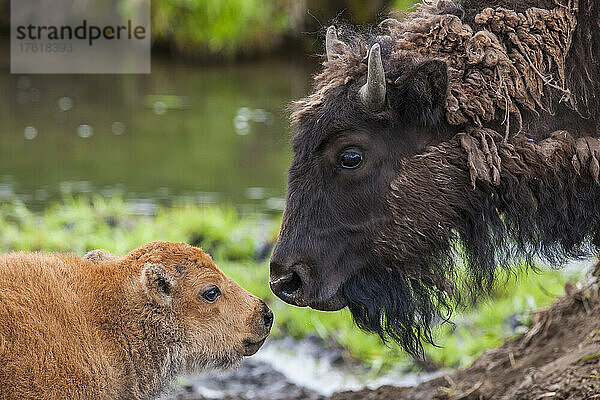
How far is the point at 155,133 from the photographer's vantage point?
17000 millimetres

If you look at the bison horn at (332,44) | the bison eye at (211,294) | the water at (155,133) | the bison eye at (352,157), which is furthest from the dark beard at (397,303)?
the water at (155,133)

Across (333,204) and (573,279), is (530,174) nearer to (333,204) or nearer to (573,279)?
(333,204)

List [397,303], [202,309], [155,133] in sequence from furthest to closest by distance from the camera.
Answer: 1. [155,133]
2. [202,309]
3. [397,303]

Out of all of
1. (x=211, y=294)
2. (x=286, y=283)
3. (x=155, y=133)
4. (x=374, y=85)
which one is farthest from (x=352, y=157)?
(x=155, y=133)

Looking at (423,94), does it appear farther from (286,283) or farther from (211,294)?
(211,294)

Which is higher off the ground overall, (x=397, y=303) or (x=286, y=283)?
(x=286, y=283)

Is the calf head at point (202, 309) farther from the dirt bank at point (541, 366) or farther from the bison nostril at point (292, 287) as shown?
the dirt bank at point (541, 366)

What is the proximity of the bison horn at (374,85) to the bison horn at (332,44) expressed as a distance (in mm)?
427

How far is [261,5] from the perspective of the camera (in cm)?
2217

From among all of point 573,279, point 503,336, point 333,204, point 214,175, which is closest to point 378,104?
point 333,204

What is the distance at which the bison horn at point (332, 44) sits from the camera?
4543 millimetres

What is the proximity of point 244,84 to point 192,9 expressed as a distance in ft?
7.65

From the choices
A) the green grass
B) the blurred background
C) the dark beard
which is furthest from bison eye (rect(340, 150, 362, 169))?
the green grass

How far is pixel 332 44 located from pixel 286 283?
129 cm
